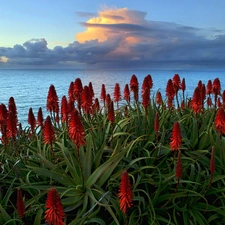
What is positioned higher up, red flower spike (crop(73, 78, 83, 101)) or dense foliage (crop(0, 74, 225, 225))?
red flower spike (crop(73, 78, 83, 101))

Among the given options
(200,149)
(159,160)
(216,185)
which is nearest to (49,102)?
(159,160)

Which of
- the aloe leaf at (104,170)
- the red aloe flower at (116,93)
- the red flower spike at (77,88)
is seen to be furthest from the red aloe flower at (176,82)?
the aloe leaf at (104,170)

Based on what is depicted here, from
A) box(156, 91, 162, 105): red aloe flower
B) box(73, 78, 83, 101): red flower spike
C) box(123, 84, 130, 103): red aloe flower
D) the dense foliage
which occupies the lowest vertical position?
the dense foliage

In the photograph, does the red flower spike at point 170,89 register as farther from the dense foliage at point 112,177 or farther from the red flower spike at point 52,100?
the red flower spike at point 52,100

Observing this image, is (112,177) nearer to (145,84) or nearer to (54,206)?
(54,206)

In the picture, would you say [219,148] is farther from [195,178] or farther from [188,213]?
[188,213]

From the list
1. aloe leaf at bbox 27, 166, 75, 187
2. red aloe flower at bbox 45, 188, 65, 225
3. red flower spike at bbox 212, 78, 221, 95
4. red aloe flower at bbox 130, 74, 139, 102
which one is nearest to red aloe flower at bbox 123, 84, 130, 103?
red aloe flower at bbox 130, 74, 139, 102

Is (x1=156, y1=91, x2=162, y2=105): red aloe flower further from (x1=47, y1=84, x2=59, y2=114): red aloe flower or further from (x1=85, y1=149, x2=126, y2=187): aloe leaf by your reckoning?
(x1=85, y1=149, x2=126, y2=187): aloe leaf

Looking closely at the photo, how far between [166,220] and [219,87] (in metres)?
3.08

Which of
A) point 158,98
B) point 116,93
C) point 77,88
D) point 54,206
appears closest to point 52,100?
point 77,88

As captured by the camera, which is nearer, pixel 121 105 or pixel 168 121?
pixel 168 121

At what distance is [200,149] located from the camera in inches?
196

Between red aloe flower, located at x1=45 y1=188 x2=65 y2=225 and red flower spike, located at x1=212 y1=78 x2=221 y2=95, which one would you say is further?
red flower spike, located at x1=212 y1=78 x2=221 y2=95

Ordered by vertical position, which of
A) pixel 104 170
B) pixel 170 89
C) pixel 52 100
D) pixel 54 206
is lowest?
pixel 104 170
